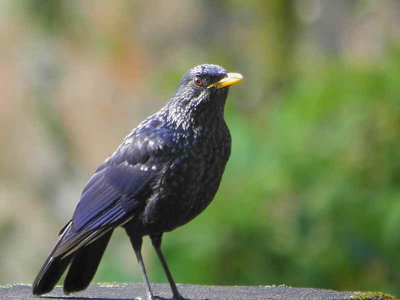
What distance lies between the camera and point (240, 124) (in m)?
8.09

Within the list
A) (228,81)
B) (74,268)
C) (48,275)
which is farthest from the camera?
(74,268)

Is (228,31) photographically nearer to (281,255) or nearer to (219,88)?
(281,255)

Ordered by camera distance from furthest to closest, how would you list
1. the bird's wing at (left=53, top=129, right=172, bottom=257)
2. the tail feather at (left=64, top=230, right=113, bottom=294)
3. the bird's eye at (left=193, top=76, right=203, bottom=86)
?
the tail feather at (left=64, top=230, right=113, bottom=294)
the bird's eye at (left=193, top=76, right=203, bottom=86)
the bird's wing at (left=53, top=129, right=172, bottom=257)

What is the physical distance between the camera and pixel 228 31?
13.3 m

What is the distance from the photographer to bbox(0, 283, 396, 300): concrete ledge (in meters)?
5.62

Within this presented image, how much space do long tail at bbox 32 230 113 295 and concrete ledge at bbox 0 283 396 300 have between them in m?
0.10

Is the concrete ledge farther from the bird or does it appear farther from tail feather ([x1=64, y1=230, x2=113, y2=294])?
the bird

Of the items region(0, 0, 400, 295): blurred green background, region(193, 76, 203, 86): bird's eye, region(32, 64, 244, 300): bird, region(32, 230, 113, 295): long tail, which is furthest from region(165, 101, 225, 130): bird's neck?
region(0, 0, 400, 295): blurred green background

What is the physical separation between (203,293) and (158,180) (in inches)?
35.7

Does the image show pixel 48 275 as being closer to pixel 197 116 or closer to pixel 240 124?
pixel 197 116

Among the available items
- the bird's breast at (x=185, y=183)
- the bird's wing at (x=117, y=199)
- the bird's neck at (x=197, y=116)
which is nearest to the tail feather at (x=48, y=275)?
the bird's wing at (x=117, y=199)

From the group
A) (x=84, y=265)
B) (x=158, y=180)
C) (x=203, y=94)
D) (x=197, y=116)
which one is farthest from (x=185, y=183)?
(x=84, y=265)

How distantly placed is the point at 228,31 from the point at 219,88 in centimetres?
798

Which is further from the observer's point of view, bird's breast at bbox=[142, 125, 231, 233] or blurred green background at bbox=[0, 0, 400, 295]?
blurred green background at bbox=[0, 0, 400, 295]
